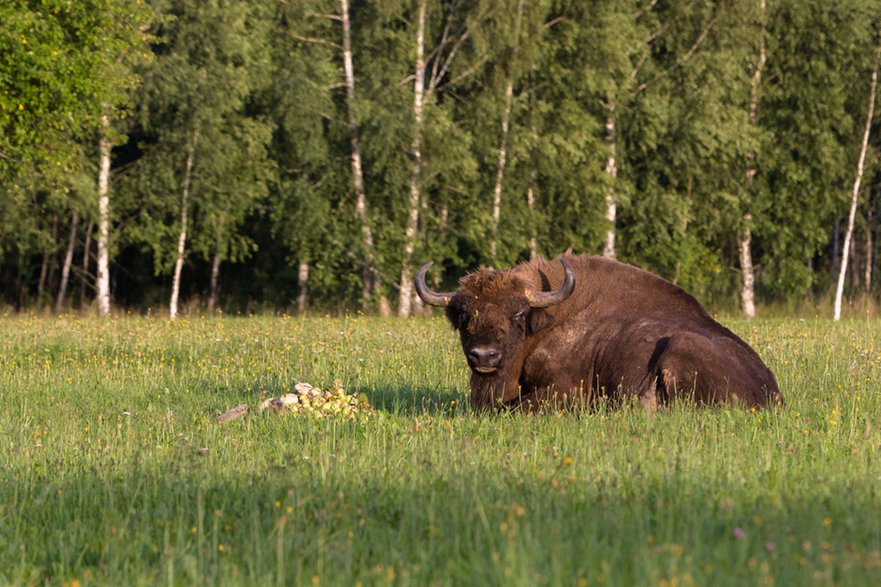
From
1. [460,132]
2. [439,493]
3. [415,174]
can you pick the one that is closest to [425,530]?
[439,493]

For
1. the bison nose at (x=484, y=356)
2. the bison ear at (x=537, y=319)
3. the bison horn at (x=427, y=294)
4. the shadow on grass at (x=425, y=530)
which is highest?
the bison horn at (x=427, y=294)

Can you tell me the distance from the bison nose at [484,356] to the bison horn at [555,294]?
0.78 meters

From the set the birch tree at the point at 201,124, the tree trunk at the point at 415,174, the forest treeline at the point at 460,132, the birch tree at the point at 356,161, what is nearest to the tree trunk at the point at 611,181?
the forest treeline at the point at 460,132

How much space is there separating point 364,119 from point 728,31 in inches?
417

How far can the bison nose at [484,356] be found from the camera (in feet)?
34.5

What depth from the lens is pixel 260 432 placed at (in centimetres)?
986

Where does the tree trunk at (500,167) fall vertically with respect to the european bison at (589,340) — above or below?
above

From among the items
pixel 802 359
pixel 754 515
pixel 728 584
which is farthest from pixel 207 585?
pixel 802 359

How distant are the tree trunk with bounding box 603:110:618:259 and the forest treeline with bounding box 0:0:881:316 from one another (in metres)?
0.05

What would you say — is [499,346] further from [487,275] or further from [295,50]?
[295,50]

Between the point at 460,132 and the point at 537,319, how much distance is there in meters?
19.5

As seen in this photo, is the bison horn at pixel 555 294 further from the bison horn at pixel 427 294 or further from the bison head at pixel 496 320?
the bison horn at pixel 427 294

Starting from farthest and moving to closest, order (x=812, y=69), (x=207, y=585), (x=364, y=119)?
1. (x=812, y=69)
2. (x=364, y=119)
3. (x=207, y=585)

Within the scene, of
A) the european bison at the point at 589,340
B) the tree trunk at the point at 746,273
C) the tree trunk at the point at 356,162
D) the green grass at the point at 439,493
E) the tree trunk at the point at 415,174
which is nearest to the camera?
Answer: the green grass at the point at 439,493
